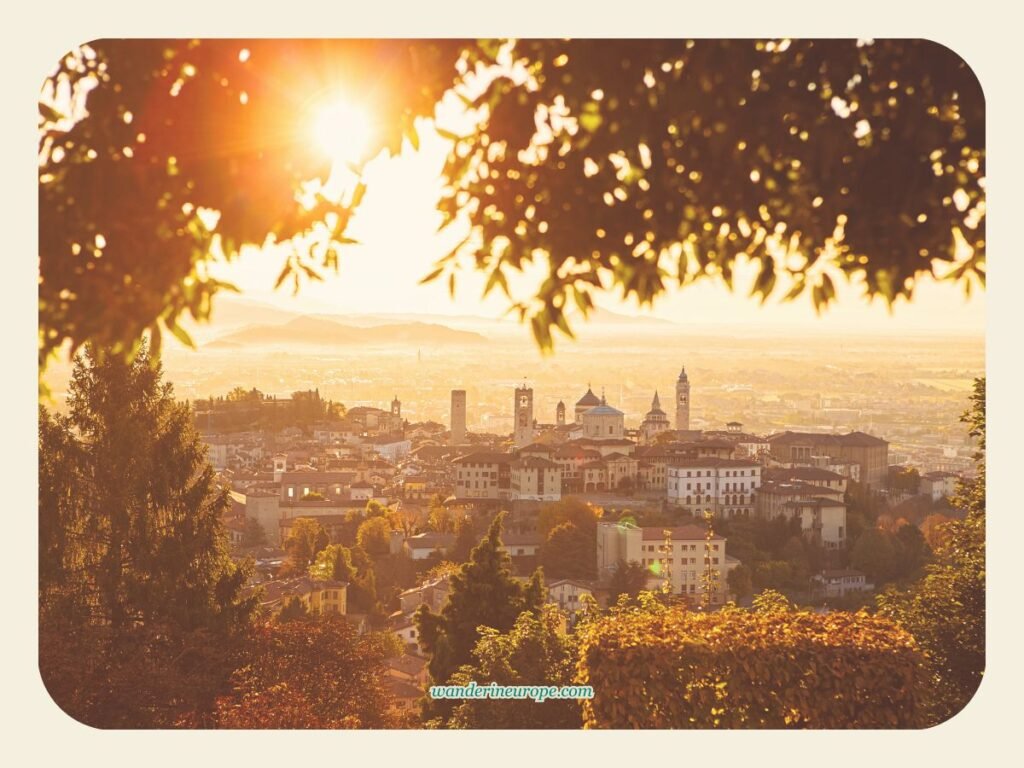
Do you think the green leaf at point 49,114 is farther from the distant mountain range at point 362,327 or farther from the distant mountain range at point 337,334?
the distant mountain range at point 337,334

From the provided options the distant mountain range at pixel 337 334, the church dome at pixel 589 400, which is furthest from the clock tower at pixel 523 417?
the distant mountain range at pixel 337 334

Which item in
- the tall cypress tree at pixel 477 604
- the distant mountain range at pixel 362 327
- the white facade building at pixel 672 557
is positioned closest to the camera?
the distant mountain range at pixel 362 327

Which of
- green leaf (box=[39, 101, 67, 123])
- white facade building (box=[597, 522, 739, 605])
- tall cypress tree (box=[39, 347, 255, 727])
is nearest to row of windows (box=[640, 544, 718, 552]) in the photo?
white facade building (box=[597, 522, 739, 605])

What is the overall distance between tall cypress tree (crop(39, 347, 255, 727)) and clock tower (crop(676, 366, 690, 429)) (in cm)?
243

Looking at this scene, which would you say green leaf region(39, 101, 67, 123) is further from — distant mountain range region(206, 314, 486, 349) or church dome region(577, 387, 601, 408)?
church dome region(577, 387, 601, 408)

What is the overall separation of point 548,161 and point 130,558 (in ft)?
10.0

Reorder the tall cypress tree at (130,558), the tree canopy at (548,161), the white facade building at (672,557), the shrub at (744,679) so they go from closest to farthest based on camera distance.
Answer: the tree canopy at (548,161) → the shrub at (744,679) → the tall cypress tree at (130,558) → the white facade building at (672,557)

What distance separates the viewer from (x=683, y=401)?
705 cm

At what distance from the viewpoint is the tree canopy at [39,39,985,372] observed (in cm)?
598

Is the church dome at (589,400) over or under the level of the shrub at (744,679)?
over

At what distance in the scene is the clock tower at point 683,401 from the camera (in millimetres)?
7039

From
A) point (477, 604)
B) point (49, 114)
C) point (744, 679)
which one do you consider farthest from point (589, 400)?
point (49, 114)

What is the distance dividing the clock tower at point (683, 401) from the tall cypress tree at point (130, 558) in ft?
7.96

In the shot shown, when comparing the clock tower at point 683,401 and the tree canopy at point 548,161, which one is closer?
the tree canopy at point 548,161
